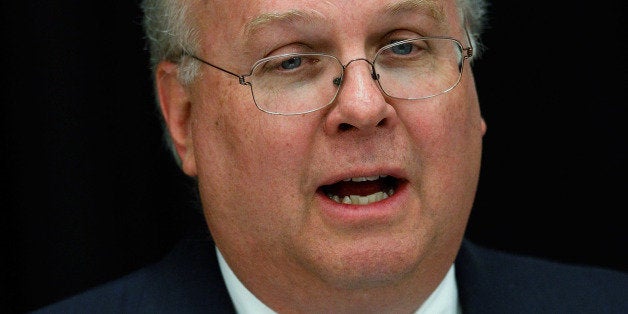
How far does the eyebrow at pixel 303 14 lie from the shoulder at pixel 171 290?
2.05 ft

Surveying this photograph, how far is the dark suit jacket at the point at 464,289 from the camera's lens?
2688 mm

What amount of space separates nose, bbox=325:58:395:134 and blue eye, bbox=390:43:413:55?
4.1 inches

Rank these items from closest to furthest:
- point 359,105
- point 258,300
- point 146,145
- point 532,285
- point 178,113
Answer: point 359,105 < point 258,300 < point 178,113 < point 532,285 < point 146,145

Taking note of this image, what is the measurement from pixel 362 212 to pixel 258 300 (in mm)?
392

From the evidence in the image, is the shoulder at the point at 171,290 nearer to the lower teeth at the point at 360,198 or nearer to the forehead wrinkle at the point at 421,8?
the lower teeth at the point at 360,198

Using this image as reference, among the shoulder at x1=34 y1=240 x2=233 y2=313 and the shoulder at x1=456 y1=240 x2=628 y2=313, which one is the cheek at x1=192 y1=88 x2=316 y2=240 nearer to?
the shoulder at x1=34 y1=240 x2=233 y2=313

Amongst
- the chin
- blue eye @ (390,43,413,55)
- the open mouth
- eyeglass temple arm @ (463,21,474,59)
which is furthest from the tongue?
eyeglass temple arm @ (463,21,474,59)

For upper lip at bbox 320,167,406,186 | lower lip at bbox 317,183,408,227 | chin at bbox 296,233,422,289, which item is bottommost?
chin at bbox 296,233,422,289

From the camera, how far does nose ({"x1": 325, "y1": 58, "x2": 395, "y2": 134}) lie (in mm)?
2326

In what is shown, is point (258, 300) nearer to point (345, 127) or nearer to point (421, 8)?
point (345, 127)

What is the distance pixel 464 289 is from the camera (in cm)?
278

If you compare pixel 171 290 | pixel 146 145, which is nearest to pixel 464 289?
pixel 171 290

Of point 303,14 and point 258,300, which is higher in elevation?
point 303,14

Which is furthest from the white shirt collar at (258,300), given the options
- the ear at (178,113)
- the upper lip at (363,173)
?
the upper lip at (363,173)
